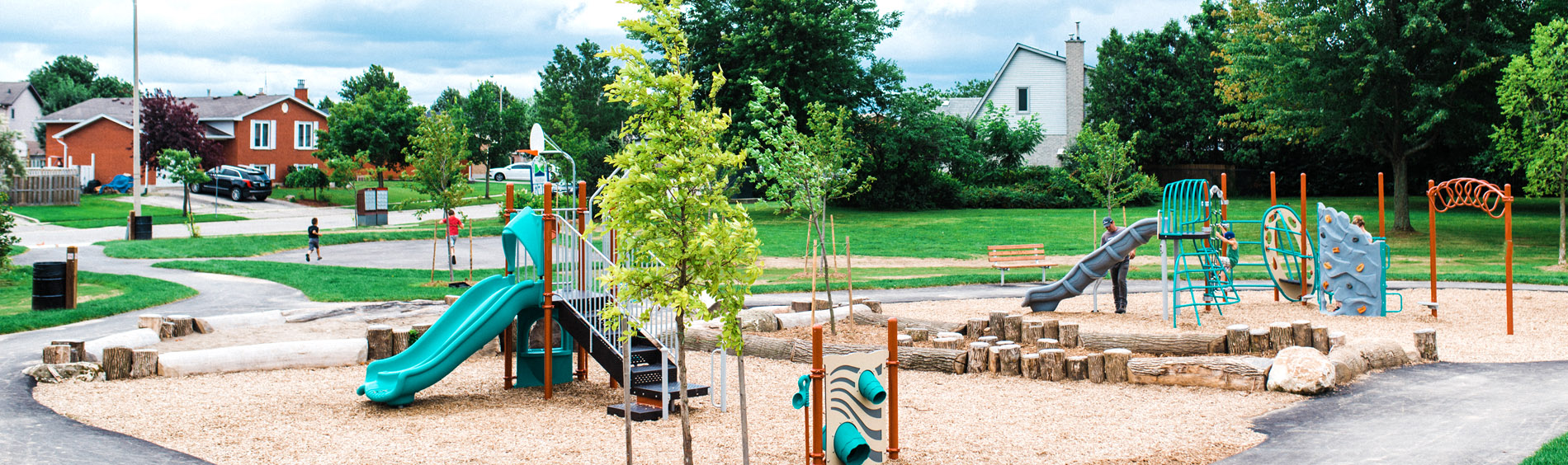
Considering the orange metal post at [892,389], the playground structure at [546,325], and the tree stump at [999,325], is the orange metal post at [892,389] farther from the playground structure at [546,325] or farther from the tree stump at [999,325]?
the tree stump at [999,325]

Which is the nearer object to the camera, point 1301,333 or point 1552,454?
point 1552,454

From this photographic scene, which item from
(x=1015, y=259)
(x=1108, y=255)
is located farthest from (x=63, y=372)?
(x=1015, y=259)

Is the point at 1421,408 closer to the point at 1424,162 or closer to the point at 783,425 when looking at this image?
the point at 783,425

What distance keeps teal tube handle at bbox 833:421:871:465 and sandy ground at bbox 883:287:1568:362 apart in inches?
289

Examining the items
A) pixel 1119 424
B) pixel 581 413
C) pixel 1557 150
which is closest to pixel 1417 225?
pixel 1557 150

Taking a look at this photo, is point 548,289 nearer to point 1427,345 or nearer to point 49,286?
point 1427,345

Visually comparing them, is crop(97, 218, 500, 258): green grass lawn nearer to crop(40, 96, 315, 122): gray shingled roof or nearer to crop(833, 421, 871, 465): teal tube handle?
crop(833, 421, 871, 465): teal tube handle

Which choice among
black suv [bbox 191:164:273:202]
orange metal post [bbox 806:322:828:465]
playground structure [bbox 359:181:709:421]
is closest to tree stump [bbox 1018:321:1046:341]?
playground structure [bbox 359:181:709:421]

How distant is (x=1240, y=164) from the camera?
166ft

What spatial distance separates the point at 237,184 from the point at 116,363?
42236 mm

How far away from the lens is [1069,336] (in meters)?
13.5

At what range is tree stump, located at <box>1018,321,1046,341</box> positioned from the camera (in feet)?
44.8

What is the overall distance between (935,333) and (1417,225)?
2827cm

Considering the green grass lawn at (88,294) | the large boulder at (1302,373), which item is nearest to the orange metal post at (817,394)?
the large boulder at (1302,373)
